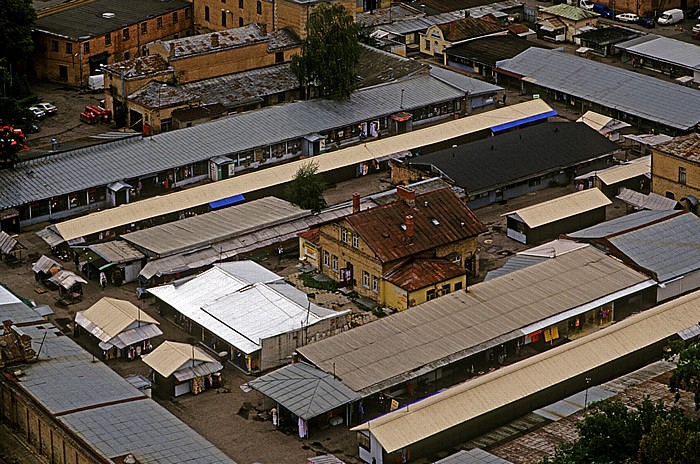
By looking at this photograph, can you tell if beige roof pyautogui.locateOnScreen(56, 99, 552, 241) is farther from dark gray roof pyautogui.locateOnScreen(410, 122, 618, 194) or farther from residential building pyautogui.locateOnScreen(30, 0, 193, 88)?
residential building pyautogui.locateOnScreen(30, 0, 193, 88)

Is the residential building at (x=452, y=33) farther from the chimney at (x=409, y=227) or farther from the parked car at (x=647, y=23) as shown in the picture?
the chimney at (x=409, y=227)

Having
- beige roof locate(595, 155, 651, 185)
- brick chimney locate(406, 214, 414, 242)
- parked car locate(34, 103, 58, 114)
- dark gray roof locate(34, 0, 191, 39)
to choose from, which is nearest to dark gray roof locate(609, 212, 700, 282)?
beige roof locate(595, 155, 651, 185)

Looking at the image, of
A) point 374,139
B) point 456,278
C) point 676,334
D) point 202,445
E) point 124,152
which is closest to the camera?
point 202,445

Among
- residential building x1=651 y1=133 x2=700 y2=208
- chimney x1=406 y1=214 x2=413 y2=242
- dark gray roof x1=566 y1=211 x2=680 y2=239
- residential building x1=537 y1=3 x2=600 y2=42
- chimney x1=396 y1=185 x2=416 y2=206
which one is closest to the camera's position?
chimney x1=406 y1=214 x2=413 y2=242

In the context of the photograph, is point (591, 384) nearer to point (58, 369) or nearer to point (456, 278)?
point (456, 278)

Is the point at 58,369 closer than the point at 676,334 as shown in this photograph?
Yes

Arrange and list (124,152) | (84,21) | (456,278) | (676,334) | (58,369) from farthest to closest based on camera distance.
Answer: (84,21) → (124,152) → (456,278) → (676,334) → (58,369)

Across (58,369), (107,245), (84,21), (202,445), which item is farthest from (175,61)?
(202,445)
